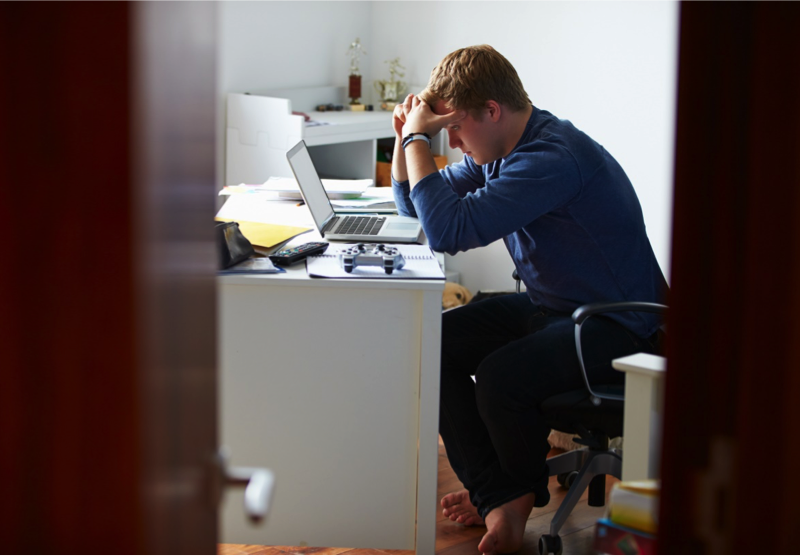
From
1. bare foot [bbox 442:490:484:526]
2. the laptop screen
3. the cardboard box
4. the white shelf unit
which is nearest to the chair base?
bare foot [bbox 442:490:484:526]

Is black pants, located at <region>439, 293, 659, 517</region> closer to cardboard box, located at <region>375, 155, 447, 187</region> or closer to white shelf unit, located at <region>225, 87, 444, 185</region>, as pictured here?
white shelf unit, located at <region>225, 87, 444, 185</region>

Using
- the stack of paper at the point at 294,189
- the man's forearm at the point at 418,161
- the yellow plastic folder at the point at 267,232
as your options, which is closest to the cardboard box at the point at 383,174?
the stack of paper at the point at 294,189

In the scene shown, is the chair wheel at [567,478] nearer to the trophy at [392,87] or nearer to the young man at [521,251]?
the young man at [521,251]

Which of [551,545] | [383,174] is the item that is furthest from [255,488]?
[383,174]

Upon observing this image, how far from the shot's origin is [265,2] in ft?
12.9

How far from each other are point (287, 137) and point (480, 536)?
2089 millimetres

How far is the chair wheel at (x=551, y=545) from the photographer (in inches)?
73.1

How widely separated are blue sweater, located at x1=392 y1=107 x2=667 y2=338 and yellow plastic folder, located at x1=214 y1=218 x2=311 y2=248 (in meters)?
0.35

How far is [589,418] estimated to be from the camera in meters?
1.80

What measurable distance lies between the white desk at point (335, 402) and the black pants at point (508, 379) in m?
0.17

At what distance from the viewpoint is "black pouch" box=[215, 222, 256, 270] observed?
5.94ft

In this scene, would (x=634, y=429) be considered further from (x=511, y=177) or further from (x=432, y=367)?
(x=511, y=177)

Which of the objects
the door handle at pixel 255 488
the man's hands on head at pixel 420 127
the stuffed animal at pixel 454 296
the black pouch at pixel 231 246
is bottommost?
the stuffed animal at pixel 454 296

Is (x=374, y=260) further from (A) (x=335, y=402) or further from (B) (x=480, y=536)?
(B) (x=480, y=536)
